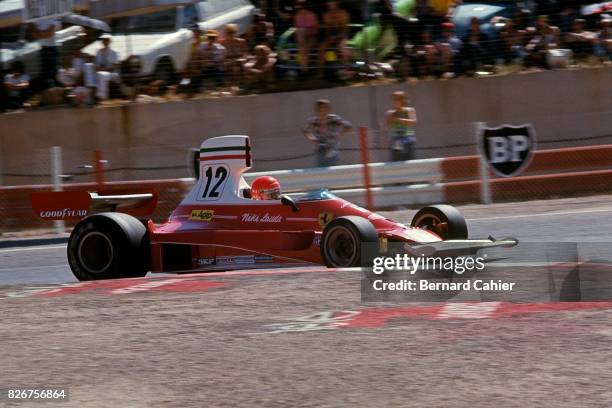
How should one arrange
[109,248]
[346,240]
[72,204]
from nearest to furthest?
[346,240] < [109,248] < [72,204]

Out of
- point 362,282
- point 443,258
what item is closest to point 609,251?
point 443,258

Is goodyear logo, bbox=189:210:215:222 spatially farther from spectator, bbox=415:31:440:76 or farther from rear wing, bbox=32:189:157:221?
spectator, bbox=415:31:440:76

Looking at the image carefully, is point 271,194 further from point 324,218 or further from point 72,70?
point 72,70

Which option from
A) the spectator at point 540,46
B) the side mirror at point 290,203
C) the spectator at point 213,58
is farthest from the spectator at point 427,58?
the side mirror at point 290,203

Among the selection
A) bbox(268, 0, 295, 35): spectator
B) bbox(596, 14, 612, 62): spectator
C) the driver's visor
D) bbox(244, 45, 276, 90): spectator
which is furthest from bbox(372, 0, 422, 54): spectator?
the driver's visor

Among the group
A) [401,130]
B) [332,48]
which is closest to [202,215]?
[401,130]

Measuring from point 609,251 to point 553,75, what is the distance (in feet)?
29.8

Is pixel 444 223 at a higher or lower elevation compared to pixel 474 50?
lower

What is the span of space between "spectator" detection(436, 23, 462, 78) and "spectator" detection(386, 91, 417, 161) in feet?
6.75

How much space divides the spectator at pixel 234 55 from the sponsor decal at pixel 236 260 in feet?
24.5

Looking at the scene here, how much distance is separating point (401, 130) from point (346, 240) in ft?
20.9

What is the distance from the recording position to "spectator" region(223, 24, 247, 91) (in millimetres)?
16375

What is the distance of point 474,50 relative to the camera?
16891mm

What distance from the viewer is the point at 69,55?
644 inches
